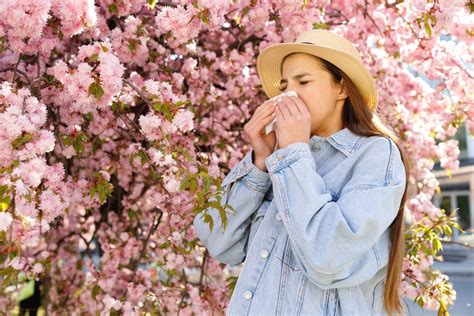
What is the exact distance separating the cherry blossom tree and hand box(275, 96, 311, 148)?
0.31m

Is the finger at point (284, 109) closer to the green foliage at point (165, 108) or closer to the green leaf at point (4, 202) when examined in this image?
the green foliage at point (165, 108)

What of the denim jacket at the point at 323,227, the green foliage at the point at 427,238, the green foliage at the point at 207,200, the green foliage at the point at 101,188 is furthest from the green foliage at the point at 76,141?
the green foliage at the point at 427,238

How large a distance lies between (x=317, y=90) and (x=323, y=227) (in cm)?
42

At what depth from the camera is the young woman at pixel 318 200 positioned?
1517 millimetres

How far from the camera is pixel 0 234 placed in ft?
5.78

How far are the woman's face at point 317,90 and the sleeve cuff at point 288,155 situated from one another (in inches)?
6.0

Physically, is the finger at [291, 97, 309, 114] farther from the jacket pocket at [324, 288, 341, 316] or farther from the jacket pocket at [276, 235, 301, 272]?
the jacket pocket at [324, 288, 341, 316]

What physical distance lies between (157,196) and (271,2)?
1.12 m

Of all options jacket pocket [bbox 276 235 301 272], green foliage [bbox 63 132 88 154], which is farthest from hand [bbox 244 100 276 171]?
green foliage [bbox 63 132 88 154]

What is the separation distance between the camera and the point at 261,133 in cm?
181

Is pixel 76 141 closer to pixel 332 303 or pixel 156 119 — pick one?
pixel 156 119

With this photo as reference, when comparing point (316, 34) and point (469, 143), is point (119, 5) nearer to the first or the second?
point (316, 34)

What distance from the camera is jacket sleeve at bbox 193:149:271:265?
1.84 m

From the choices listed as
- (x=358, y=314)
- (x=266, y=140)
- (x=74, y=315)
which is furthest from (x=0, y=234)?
(x=74, y=315)
